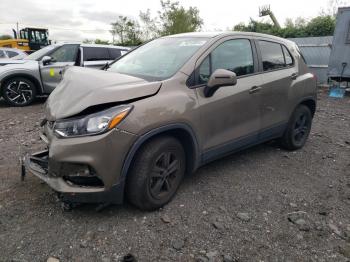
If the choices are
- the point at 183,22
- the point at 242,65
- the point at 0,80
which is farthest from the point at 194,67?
the point at 183,22

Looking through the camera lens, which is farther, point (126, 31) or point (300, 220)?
point (126, 31)

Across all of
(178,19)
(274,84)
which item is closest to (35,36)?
(178,19)

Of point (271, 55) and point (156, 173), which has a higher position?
point (271, 55)

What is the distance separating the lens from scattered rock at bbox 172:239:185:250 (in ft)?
8.95

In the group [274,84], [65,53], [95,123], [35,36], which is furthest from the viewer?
[35,36]

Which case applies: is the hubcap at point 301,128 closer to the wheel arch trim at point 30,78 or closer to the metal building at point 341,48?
the wheel arch trim at point 30,78

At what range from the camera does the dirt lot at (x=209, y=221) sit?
105 inches

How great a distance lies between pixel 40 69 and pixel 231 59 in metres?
6.17

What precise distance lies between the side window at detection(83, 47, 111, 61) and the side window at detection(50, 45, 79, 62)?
345mm

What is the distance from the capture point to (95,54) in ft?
29.5

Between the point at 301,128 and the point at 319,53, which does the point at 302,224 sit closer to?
the point at 301,128

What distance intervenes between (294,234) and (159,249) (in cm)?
123

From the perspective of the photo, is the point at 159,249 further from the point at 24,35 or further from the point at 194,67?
the point at 24,35

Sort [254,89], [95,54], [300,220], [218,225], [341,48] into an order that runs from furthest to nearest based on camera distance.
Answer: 1. [341,48]
2. [95,54]
3. [254,89]
4. [300,220]
5. [218,225]
